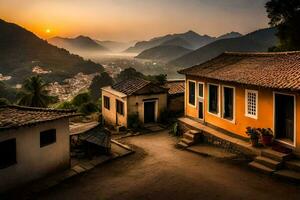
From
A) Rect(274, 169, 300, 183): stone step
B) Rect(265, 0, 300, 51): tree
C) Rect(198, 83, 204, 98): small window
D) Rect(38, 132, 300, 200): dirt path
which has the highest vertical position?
Rect(265, 0, 300, 51): tree

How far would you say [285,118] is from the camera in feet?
51.3

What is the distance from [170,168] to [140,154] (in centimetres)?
349

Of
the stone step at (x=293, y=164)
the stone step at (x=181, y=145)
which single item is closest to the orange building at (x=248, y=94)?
the stone step at (x=293, y=164)

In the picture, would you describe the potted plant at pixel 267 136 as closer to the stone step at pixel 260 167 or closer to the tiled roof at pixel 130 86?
the stone step at pixel 260 167

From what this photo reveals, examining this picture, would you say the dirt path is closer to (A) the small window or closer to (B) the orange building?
(B) the orange building

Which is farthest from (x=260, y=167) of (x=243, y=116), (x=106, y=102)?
(x=106, y=102)

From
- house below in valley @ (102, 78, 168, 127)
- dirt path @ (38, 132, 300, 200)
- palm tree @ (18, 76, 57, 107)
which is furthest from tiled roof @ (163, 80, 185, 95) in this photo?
palm tree @ (18, 76, 57, 107)

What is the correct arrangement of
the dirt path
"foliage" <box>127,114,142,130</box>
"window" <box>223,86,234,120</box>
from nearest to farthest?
the dirt path → "window" <box>223,86,234,120</box> → "foliage" <box>127,114,142,130</box>

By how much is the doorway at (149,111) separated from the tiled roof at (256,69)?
5142mm

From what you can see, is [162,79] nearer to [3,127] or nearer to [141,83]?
[141,83]

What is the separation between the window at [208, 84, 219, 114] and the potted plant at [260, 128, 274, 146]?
174 inches

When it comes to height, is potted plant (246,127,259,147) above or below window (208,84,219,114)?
below

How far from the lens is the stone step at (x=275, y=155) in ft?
46.7

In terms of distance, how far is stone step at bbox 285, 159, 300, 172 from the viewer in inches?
535
